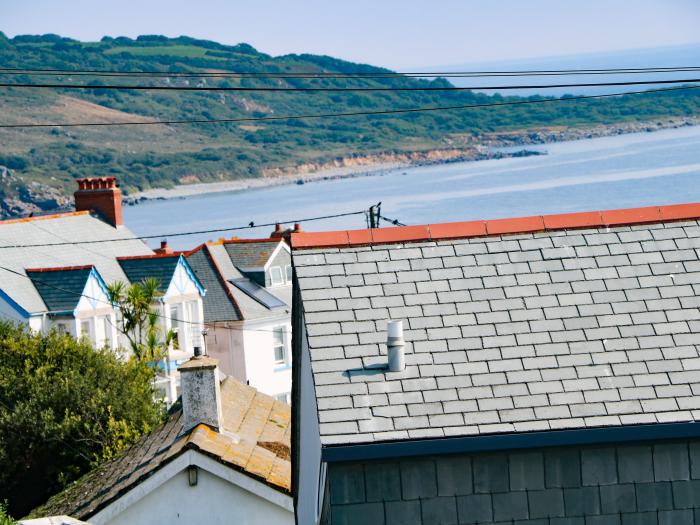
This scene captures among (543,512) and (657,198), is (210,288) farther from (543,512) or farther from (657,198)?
(543,512)

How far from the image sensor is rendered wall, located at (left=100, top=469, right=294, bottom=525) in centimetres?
1997

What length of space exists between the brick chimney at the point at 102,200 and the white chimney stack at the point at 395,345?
4305cm

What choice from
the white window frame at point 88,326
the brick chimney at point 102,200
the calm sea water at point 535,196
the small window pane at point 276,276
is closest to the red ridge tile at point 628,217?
the white window frame at point 88,326

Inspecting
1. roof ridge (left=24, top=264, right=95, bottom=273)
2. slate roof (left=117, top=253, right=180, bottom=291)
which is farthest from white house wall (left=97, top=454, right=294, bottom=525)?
slate roof (left=117, top=253, right=180, bottom=291)

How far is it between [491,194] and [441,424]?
9408 cm

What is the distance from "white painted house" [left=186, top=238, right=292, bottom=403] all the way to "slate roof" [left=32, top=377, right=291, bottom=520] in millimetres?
26765

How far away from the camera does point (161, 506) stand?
2020 centimetres

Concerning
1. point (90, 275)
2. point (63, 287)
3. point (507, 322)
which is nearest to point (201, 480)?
point (507, 322)

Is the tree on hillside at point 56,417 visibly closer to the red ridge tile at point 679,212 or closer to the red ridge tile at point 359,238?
the red ridge tile at point 359,238

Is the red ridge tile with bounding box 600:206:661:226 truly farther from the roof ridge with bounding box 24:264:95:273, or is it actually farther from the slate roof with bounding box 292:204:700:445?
the roof ridge with bounding box 24:264:95:273

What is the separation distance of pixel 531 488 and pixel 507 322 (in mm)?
1559

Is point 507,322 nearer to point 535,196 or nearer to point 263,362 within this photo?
point 263,362

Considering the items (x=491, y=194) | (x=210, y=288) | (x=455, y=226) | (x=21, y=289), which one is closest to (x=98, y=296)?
(x=21, y=289)

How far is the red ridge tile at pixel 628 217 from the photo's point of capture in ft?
39.3
